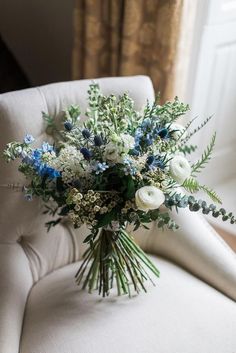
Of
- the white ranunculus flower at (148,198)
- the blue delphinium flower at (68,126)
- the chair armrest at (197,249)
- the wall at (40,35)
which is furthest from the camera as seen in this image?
the wall at (40,35)

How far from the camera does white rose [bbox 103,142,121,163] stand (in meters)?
1.09

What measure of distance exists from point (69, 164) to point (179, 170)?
0.78 feet

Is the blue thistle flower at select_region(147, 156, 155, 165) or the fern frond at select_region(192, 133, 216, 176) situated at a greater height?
the fern frond at select_region(192, 133, 216, 176)

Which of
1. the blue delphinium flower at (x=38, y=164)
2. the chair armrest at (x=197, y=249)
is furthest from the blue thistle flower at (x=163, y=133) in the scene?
the chair armrest at (x=197, y=249)

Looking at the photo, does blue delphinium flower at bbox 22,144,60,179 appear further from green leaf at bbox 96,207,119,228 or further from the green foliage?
the green foliage

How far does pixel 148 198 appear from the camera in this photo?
107 centimetres

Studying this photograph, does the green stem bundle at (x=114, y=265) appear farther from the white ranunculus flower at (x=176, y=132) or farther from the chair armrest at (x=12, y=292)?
the white ranunculus flower at (x=176, y=132)

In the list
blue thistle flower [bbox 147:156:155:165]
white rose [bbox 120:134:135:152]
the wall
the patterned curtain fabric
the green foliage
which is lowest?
blue thistle flower [bbox 147:156:155:165]

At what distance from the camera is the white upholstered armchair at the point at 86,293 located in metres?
1.23

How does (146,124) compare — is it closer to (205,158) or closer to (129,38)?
(205,158)

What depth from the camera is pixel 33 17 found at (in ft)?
8.06

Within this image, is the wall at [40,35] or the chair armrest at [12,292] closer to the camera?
the chair armrest at [12,292]

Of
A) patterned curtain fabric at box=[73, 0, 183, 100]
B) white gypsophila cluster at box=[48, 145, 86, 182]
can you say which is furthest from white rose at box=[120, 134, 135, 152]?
patterned curtain fabric at box=[73, 0, 183, 100]

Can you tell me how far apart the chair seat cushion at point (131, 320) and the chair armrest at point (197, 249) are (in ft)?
0.12
